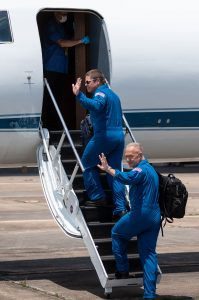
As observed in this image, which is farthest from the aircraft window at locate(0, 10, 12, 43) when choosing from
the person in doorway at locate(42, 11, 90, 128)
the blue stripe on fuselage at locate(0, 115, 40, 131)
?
the blue stripe on fuselage at locate(0, 115, 40, 131)

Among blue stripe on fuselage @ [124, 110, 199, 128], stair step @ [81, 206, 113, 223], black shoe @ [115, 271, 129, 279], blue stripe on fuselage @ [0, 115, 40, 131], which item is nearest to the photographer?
black shoe @ [115, 271, 129, 279]

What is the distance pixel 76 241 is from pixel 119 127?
7.72m

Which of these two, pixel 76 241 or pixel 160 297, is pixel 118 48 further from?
pixel 76 241

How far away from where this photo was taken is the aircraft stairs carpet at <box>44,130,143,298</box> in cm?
1421

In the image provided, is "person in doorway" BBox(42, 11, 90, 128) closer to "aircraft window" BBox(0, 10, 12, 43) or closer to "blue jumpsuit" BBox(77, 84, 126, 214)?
"aircraft window" BBox(0, 10, 12, 43)

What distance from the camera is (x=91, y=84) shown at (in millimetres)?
14273

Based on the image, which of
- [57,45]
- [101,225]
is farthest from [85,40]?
[101,225]

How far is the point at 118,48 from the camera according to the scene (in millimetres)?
→ 14828

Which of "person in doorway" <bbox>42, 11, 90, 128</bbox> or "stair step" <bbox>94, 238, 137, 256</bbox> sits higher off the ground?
"person in doorway" <bbox>42, 11, 90, 128</bbox>

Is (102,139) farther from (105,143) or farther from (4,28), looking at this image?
(4,28)

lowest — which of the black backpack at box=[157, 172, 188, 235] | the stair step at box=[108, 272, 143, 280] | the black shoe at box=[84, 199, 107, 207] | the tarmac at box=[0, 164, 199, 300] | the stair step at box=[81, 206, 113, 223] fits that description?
the tarmac at box=[0, 164, 199, 300]

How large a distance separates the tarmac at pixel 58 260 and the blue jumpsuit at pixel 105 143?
5.34 ft

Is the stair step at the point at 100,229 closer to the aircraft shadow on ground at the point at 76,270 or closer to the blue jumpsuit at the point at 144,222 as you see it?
the blue jumpsuit at the point at 144,222

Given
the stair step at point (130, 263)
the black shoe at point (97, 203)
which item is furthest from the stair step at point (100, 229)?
the stair step at point (130, 263)
